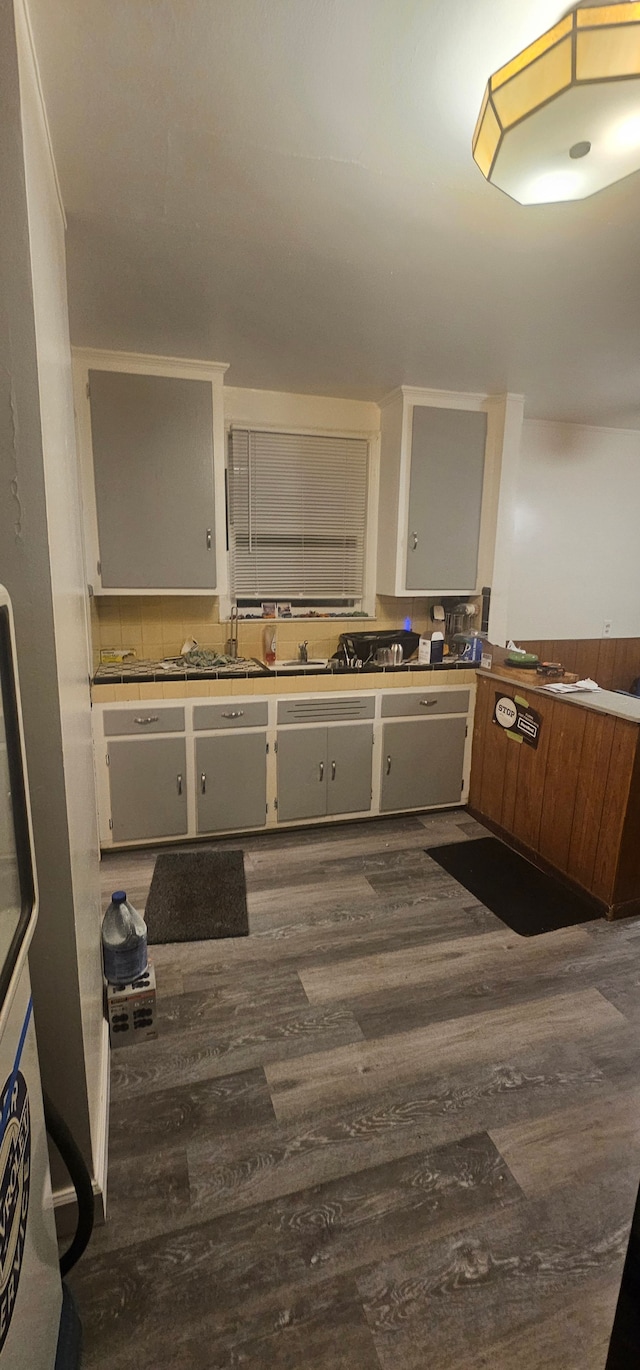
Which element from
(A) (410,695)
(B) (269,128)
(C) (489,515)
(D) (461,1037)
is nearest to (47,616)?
(B) (269,128)

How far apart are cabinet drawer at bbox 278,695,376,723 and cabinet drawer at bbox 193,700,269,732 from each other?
0.11 meters

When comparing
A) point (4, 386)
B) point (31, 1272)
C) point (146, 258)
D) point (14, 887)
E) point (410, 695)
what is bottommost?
point (31, 1272)

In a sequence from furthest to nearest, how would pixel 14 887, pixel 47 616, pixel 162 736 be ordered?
1. pixel 162 736
2. pixel 47 616
3. pixel 14 887

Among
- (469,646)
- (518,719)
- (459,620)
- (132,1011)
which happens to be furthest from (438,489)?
(132,1011)

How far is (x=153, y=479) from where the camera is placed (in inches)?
116

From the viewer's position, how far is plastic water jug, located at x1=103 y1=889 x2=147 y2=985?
6.07ft

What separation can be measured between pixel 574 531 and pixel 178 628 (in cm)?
284

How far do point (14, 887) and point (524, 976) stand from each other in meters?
2.02

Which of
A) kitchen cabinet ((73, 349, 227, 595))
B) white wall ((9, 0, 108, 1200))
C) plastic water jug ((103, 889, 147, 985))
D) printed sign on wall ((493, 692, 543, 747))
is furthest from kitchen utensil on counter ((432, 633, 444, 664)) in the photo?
white wall ((9, 0, 108, 1200))

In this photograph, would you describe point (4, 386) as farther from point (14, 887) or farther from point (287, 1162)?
point (287, 1162)

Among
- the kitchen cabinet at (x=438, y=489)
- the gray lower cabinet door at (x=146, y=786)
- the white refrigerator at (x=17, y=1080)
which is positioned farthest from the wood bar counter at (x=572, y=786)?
the white refrigerator at (x=17, y=1080)

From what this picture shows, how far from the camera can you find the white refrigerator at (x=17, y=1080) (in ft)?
2.25

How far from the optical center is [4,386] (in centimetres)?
98

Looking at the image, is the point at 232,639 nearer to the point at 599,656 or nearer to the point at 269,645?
the point at 269,645
